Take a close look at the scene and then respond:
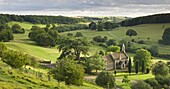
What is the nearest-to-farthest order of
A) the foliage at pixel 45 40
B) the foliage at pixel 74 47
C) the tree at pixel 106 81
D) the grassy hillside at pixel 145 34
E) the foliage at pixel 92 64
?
1. the tree at pixel 106 81
2. the foliage at pixel 92 64
3. the foliage at pixel 74 47
4. the foliage at pixel 45 40
5. the grassy hillside at pixel 145 34

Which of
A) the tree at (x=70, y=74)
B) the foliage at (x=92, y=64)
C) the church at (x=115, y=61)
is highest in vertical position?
the tree at (x=70, y=74)

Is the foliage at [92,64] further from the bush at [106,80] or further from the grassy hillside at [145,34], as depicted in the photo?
the grassy hillside at [145,34]

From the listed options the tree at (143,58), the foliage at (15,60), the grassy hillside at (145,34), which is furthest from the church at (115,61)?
the foliage at (15,60)

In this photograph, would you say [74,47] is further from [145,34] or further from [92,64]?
[145,34]

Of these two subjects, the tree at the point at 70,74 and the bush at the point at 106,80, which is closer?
the tree at the point at 70,74

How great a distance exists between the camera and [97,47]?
457 feet

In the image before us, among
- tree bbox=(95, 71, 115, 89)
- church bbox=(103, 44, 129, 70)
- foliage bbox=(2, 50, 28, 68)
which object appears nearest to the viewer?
foliage bbox=(2, 50, 28, 68)

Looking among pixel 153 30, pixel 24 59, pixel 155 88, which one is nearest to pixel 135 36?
pixel 153 30

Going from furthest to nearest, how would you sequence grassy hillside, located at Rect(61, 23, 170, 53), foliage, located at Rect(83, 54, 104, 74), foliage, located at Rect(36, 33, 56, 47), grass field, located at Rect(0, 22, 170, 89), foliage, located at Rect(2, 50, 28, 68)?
grassy hillside, located at Rect(61, 23, 170, 53)
foliage, located at Rect(36, 33, 56, 47)
grass field, located at Rect(0, 22, 170, 89)
foliage, located at Rect(83, 54, 104, 74)
foliage, located at Rect(2, 50, 28, 68)

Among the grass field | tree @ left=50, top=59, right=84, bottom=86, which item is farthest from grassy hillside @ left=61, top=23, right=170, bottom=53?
tree @ left=50, top=59, right=84, bottom=86

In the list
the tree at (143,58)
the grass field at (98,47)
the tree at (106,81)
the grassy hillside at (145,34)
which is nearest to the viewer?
the tree at (106,81)

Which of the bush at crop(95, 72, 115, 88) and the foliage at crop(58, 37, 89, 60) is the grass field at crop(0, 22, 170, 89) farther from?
the foliage at crop(58, 37, 89, 60)

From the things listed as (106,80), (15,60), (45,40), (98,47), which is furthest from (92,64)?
(98,47)

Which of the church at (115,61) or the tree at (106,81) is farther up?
the tree at (106,81)
